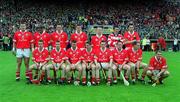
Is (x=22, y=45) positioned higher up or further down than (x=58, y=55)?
higher up

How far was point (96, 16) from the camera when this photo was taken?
41.7 m

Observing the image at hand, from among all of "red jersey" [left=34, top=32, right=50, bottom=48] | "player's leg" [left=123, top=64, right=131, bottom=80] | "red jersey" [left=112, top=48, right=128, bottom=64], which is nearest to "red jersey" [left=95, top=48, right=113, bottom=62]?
"red jersey" [left=112, top=48, right=128, bottom=64]

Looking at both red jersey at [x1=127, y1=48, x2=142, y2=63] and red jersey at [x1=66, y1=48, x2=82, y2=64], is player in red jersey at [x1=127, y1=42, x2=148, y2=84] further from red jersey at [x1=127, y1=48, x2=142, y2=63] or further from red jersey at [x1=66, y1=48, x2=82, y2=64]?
red jersey at [x1=66, y1=48, x2=82, y2=64]

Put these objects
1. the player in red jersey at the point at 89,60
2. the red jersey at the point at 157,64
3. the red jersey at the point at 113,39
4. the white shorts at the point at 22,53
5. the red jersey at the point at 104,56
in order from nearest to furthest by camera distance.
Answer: the player in red jersey at the point at 89,60, the red jersey at the point at 157,64, the red jersey at the point at 104,56, the white shorts at the point at 22,53, the red jersey at the point at 113,39

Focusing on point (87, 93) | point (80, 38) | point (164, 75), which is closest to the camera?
point (87, 93)

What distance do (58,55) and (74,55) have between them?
20.2 inches

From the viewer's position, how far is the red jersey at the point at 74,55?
14.1 meters

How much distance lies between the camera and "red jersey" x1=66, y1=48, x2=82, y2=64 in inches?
557

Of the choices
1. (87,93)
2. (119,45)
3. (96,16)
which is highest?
(96,16)

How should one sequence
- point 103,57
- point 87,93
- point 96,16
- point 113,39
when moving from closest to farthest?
point 87,93, point 103,57, point 113,39, point 96,16

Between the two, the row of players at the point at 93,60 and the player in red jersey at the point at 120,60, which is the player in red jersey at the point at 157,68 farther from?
the player in red jersey at the point at 120,60

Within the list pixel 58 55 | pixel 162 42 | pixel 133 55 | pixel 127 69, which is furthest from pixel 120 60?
pixel 162 42

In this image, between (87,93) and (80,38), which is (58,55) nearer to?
(80,38)

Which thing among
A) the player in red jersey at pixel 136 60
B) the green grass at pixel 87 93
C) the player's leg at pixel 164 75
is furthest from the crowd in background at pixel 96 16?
the green grass at pixel 87 93
